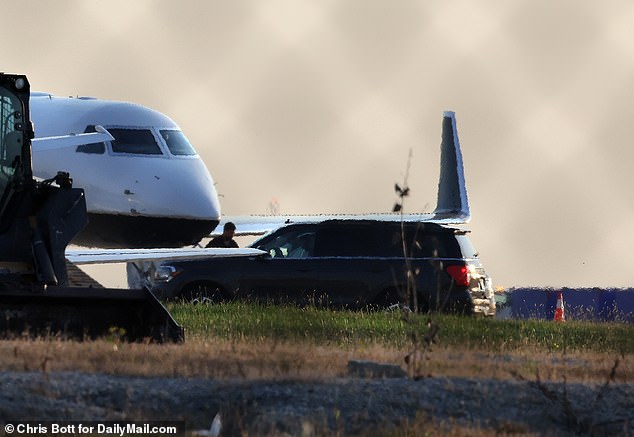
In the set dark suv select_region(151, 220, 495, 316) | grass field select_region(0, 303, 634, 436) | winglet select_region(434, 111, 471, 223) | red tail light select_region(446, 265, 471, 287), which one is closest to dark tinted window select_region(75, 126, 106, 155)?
dark suv select_region(151, 220, 495, 316)

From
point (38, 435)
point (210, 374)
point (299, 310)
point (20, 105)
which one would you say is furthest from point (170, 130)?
point (38, 435)

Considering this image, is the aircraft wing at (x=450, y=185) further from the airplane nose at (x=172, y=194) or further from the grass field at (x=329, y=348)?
the grass field at (x=329, y=348)

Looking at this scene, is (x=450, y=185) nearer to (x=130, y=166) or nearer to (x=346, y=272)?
(x=130, y=166)

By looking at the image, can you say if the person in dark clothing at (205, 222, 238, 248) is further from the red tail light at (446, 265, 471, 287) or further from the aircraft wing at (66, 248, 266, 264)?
the aircraft wing at (66, 248, 266, 264)

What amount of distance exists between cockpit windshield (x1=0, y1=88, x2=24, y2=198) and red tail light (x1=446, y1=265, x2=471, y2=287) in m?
8.94

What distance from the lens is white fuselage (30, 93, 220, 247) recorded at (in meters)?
30.8

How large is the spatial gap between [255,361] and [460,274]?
Answer: 494 inches

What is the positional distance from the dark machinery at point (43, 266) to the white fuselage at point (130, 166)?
1361 cm

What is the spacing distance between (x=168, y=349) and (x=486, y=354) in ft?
10.9

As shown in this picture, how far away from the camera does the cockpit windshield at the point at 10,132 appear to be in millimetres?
16906

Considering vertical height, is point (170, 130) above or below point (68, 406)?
above

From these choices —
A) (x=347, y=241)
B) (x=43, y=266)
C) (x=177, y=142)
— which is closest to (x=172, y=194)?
(x=177, y=142)

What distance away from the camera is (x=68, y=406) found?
949 cm

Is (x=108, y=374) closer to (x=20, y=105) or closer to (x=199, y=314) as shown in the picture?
(x=20, y=105)
